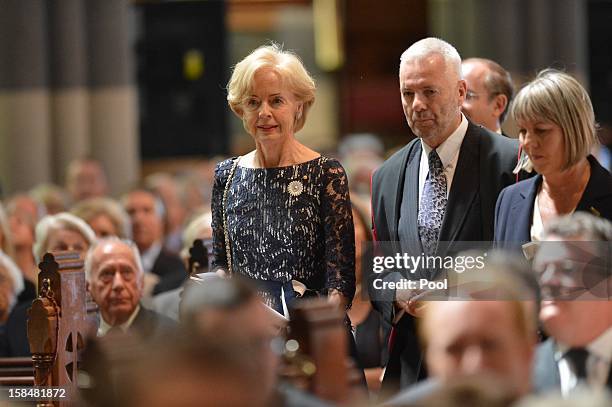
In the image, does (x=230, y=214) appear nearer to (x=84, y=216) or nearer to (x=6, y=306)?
(x=6, y=306)

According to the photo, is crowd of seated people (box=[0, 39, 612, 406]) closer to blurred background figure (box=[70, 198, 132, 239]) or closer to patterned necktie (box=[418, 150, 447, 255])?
patterned necktie (box=[418, 150, 447, 255])

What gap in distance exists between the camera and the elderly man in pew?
224 inches

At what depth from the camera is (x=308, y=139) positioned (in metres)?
15.4

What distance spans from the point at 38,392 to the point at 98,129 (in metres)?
7.79

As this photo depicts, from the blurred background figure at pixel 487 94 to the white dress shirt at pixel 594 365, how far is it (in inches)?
78.8

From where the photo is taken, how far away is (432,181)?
427 cm

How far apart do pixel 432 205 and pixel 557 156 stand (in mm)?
480

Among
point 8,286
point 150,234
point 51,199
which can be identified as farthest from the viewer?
point 51,199

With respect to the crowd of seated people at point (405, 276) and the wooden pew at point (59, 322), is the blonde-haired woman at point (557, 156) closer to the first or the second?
the crowd of seated people at point (405, 276)

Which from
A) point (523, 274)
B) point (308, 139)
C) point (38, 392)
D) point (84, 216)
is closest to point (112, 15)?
point (308, 139)

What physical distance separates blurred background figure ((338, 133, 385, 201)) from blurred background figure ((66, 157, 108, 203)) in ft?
6.63

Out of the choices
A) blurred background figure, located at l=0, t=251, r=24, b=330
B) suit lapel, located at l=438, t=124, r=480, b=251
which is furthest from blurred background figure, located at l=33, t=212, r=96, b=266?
suit lapel, located at l=438, t=124, r=480, b=251

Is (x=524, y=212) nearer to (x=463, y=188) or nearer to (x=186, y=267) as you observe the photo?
(x=463, y=188)

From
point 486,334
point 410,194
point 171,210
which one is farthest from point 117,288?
point 171,210
